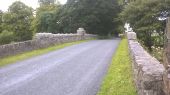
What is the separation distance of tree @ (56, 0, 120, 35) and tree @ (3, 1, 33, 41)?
1920cm

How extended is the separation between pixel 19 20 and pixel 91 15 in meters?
26.5

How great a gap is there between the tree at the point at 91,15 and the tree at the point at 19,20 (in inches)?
756

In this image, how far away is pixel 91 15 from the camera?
169 ft

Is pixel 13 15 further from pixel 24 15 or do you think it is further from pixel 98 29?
pixel 98 29

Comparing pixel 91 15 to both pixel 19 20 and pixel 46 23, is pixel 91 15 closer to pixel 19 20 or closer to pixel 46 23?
pixel 46 23

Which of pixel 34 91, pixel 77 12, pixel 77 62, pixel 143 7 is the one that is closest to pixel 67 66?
pixel 77 62

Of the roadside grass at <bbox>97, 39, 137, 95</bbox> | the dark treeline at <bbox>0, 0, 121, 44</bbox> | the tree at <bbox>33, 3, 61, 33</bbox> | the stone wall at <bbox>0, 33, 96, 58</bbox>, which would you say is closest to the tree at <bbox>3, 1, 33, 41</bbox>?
the tree at <bbox>33, 3, 61, 33</bbox>

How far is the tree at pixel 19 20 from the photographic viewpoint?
71.1 m

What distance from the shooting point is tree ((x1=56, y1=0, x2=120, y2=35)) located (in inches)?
2047

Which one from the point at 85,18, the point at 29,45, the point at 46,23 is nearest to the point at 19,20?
the point at 46,23

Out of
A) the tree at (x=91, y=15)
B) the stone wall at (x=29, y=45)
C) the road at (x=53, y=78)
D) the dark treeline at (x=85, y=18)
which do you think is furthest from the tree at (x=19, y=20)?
the road at (x=53, y=78)

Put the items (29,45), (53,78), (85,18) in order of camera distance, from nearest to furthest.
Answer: (53,78), (29,45), (85,18)

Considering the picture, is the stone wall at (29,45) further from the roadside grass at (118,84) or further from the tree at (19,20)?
the tree at (19,20)

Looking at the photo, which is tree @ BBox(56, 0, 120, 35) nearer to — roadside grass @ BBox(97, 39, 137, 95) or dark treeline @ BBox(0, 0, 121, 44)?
dark treeline @ BBox(0, 0, 121, 44)
